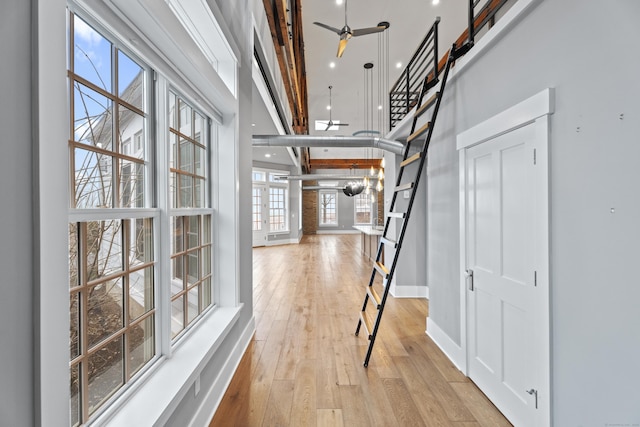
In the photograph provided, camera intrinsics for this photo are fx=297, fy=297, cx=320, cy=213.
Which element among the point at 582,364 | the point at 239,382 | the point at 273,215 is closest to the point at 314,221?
the point at 273,215

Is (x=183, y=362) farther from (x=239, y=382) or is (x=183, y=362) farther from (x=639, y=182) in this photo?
(x=639, y=182)

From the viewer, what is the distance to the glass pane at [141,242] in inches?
55.8

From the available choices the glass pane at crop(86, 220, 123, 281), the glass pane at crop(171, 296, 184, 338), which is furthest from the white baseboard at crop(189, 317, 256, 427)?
the glass pane at crop(86, 220, 123, 281)

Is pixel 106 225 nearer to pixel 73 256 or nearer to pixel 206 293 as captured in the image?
pixel 73 256

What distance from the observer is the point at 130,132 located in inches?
55.4

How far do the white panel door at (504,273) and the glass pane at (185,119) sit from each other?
2149 mm

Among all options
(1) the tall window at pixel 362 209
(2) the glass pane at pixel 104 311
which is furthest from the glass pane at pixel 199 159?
(1) the tall window at pixel 362 209

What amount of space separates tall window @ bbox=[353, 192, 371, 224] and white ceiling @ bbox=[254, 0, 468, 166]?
839cm

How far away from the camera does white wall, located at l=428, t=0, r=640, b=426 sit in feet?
4.00

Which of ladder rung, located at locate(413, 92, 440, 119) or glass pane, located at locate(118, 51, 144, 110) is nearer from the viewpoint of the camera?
glass pane, located at locate(118, 51, 144, 110)

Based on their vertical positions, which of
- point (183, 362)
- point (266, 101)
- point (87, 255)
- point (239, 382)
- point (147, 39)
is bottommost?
point (239, 382)

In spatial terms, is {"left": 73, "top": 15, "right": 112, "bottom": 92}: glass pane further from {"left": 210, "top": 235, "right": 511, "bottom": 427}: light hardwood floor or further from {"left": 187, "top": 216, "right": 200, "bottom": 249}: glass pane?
{"left": 210, "top": 235, "right": 511, "bottom": 427}: light hardwood floor

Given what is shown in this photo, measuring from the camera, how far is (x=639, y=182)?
3.87 feet

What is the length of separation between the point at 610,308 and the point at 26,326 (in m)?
2.03
